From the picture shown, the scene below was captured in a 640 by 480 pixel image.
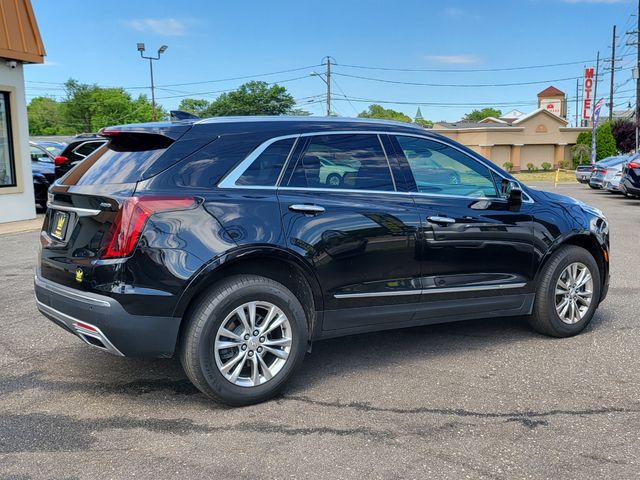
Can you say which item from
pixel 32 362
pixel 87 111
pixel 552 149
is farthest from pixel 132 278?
pixel 87 111

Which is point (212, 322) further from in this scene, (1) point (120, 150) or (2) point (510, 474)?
(2) point (510, 474)

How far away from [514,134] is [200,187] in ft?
182

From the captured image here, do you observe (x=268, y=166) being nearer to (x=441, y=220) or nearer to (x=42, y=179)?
(x=441, y=220)

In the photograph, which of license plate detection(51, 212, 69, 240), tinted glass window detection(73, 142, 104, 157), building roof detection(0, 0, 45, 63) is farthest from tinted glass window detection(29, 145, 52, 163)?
license plate detection(51, 212, 69, 240)

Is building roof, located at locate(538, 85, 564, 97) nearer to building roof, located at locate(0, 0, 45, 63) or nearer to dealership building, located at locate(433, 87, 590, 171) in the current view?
dealership building, located at locate(433, 87, 590, 171)

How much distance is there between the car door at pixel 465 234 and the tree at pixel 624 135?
159ft

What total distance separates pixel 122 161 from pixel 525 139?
56.6 m

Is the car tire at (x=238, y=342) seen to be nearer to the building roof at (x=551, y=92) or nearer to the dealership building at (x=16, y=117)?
the dealership building at (x=16, y=117)

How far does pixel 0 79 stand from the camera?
40.4ft

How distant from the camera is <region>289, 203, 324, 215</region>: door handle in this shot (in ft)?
13.2

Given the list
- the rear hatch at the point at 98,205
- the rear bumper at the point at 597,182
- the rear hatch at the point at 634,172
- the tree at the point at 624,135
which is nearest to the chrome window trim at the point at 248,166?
the rear hatch at the point at 98,205

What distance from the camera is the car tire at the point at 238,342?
3732 mm

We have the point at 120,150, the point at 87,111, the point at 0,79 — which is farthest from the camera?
the point at 87,111

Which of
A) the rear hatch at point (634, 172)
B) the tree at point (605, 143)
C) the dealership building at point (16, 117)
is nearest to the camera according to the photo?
the dealership building at point (16, 117)
